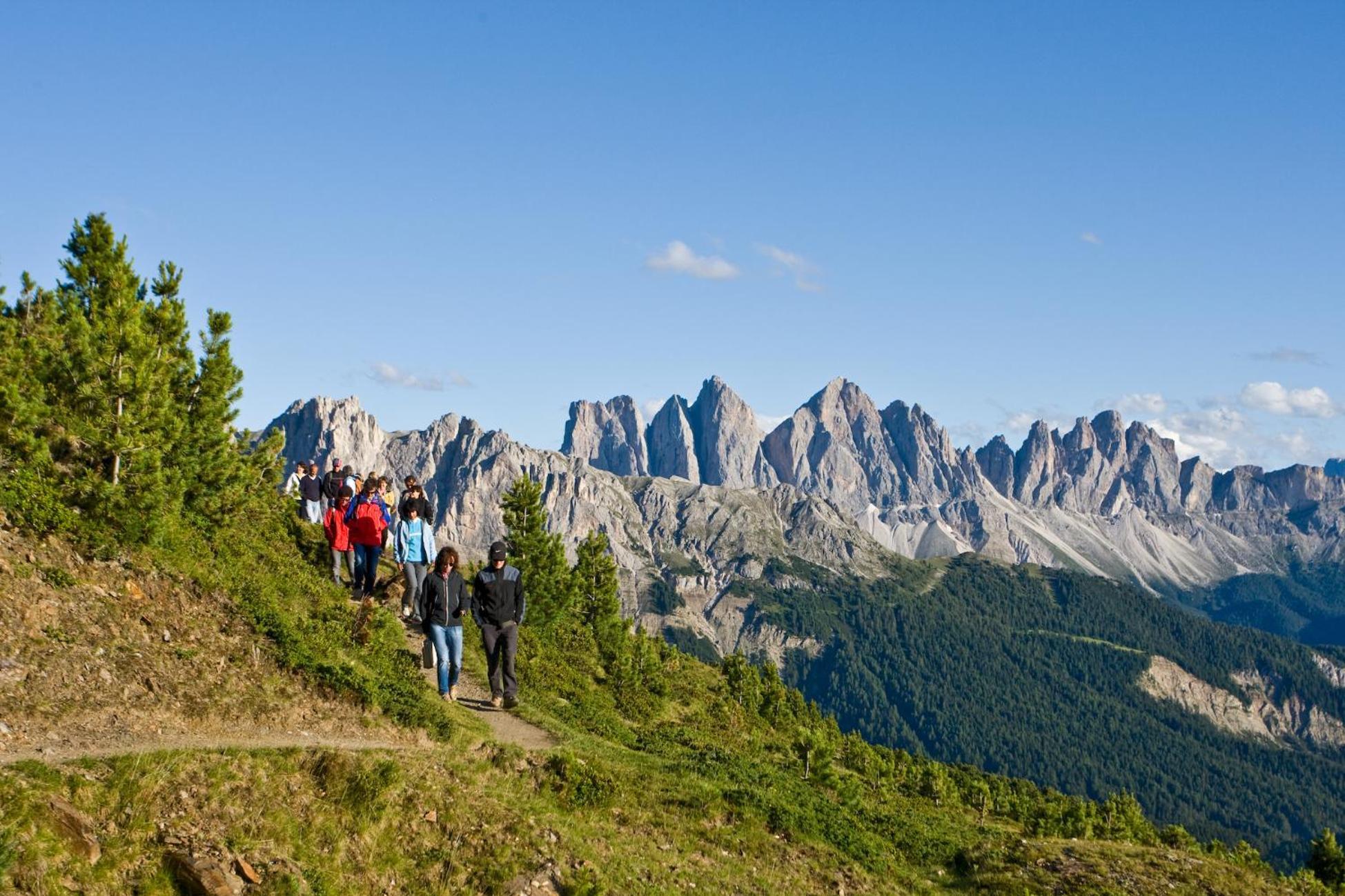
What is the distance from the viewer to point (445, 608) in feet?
70.0

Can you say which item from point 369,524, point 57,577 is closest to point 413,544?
point 369,524

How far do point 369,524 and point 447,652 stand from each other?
7.77 m

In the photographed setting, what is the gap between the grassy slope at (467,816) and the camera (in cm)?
1241

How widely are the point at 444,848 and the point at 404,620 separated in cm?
1652

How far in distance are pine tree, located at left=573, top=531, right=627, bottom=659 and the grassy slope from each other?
37.6m

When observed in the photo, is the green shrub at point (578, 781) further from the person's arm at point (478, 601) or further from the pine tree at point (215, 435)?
the pine tree at point (215, 435)

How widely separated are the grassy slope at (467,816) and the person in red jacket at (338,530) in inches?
37.9

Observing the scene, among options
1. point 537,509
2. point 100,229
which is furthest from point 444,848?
point 537,509

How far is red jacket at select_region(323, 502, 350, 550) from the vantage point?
28953 millimetres

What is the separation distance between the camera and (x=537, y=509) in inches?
2611

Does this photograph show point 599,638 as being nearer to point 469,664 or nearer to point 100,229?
point 469,664

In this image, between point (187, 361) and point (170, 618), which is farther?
point (187, 361)

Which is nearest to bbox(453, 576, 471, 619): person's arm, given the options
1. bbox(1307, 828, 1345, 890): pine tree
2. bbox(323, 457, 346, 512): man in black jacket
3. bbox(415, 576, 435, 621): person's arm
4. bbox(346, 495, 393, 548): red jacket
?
bbox(415, 576, 435, 621): person's arm

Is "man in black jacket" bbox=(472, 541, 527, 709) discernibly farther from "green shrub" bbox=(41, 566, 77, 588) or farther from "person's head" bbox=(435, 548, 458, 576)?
"green shrub" bbox=(41, 566, 77, 588)
